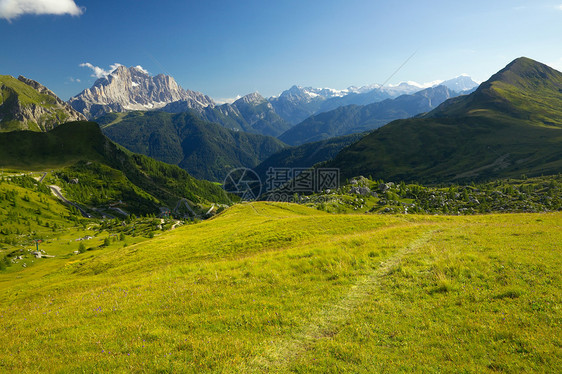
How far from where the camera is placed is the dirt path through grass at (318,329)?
9.34 m

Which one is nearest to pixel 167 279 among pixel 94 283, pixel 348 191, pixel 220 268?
pixel 220 268

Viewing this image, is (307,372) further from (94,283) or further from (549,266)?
(94,283)

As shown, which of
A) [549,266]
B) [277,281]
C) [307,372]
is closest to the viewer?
[307,372]

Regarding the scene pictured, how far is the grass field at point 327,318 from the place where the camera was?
9.20 m

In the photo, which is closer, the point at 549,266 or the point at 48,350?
the point at 48,350

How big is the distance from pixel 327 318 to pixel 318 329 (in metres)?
1.01

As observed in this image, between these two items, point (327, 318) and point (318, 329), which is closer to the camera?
point (318, 329)

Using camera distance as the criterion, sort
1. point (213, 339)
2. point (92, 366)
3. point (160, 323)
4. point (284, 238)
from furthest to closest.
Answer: point (284, 238) < point (160, 323) < point (213, 339) < point (92, 366)

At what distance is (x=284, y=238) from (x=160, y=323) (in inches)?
894

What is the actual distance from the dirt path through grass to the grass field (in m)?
0.06

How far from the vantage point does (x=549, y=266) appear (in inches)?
607

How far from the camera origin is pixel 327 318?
12219 mm

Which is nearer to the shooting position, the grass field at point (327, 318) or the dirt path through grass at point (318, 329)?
the grass field at point (327, 318)

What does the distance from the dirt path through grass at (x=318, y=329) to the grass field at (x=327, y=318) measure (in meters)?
0.06
